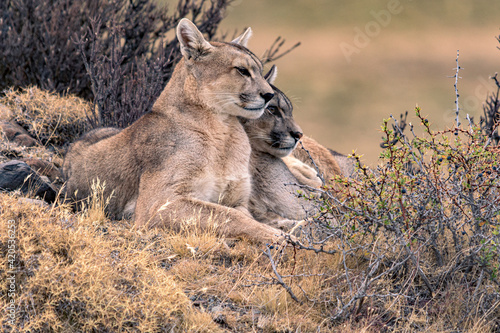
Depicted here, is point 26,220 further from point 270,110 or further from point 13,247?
point 270,110

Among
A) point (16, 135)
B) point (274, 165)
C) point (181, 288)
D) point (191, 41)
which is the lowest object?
point (16, 135)

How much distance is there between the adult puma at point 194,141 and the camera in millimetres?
5645

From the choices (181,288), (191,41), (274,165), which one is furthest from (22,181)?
(181,288)

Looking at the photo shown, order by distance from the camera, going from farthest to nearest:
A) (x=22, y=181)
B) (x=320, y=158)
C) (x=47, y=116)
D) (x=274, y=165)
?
(x=47, y=116)
(x=320, y=158)
(x=274, y=165)
(x=22, y=181)

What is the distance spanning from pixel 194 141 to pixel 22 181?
193 cm

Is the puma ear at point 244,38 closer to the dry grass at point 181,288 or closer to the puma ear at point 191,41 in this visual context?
the puma ear at point 191,41

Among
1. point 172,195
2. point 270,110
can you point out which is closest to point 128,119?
point 270,110

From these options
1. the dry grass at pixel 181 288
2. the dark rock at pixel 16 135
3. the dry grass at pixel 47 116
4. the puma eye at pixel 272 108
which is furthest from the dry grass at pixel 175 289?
the dry grass at pixel 47 116

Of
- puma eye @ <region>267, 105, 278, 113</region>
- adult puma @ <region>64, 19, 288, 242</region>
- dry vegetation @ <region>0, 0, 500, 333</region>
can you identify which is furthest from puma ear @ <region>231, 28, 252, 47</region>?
dry vegetation @ <region>0, 0, 500, 333</region>

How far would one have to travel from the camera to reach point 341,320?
164 inches

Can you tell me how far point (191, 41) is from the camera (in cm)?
602

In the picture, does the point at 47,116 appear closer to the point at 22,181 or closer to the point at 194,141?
the point at 22,181

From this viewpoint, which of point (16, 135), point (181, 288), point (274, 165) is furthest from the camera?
point (16, 135)

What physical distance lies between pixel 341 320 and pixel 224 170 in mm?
2186
